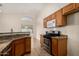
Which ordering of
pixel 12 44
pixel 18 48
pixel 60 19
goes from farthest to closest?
pixel 60 19, pixel 18 48, pixel 12 44

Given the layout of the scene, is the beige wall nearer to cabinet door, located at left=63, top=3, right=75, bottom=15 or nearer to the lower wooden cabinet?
cabinet door, located at left=63, top=3, right=75, bottom=15

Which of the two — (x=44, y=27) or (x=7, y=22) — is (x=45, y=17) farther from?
(x=7, y=22)

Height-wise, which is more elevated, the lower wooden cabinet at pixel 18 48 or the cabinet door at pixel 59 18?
the cabinet door at pixel 59 18

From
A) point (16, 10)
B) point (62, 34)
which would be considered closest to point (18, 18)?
point (16, 10)

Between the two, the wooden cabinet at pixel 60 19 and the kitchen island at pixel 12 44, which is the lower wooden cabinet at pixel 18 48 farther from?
the wooden cabinet at pixel 60 19

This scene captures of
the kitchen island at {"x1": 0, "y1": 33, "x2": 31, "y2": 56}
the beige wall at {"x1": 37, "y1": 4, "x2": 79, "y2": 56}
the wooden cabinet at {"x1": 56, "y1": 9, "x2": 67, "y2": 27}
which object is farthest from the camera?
the wooden cabinet at {"x1": 56, "y1": 9, "x2": 67, "y2": 27}

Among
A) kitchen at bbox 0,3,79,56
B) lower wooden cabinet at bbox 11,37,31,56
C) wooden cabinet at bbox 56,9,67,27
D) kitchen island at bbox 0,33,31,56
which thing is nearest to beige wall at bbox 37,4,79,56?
kitchen at bbox 0,3,79,56

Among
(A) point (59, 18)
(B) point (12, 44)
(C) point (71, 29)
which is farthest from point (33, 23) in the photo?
(A) point (59, 18)

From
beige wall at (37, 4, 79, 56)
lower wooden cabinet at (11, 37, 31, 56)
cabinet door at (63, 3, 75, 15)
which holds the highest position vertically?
cabinet door at (63, 3, 75, 15)

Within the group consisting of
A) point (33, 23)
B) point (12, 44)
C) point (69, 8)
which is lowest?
point (12, 44)

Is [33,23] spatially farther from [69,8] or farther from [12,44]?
[69,8]

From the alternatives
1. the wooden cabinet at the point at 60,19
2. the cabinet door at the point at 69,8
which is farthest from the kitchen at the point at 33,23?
the wooden cabinet at the point at 60,19

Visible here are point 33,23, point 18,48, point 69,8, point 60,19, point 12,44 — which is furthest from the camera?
point 60,19

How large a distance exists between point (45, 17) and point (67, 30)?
96cm
